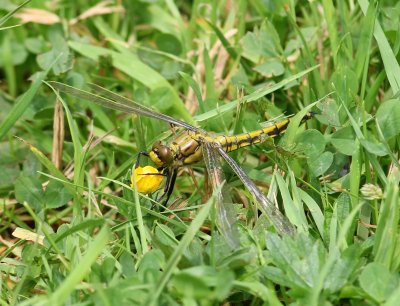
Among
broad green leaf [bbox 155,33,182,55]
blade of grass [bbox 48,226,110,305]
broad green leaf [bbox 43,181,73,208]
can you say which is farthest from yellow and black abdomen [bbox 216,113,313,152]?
blade of grass [bbox 48,226,110,305]

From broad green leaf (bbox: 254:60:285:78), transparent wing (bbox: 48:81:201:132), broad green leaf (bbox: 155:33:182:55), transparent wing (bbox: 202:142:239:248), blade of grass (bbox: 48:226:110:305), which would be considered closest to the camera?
blade of grass (bbox: 48:226:110:305)

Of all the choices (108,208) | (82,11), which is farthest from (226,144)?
(82,11)

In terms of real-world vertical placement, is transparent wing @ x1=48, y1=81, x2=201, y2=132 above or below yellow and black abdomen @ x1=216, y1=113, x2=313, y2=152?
above

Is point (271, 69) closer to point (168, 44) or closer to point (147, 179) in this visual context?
point (168, 44)

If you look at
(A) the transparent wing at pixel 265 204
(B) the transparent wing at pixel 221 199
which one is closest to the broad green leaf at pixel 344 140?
(A) the transparent wing at pixel 265 204

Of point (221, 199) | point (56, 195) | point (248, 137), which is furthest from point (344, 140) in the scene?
point (56, 195)

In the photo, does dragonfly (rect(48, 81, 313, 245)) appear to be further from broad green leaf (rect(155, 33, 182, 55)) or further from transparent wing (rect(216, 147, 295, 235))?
broad green leaf (rect(155, 33, 182, 55))

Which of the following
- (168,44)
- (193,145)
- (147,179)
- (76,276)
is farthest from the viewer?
(168,44)
